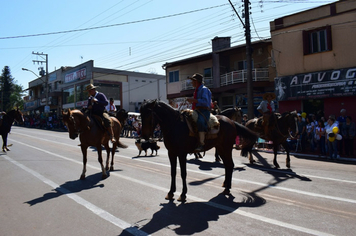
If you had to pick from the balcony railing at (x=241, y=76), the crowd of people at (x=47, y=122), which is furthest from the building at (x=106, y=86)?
the balcony railing at (x=241, y=76)

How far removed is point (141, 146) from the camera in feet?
41.9

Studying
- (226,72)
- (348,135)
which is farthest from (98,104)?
(226,72)

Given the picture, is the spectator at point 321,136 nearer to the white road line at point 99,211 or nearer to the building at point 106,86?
the white road line at point 99,211

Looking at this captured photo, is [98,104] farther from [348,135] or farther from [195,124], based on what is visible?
[348,135]

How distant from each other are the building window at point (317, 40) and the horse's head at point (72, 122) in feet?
52.0

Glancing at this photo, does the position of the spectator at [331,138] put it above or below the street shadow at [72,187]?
above

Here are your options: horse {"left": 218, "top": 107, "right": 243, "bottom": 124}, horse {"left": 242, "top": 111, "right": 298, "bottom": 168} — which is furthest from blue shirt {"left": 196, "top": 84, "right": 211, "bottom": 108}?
horse {"left": 218, "top": 107, "right": 243, "bottom": 124}

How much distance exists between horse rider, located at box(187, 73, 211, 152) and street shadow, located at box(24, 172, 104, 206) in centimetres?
315

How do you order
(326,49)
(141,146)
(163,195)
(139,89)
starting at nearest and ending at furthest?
(163,195), (141,146), (326,49), (139,89)

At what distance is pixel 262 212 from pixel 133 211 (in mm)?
2422

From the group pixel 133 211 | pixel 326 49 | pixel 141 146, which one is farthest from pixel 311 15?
pixel 133 211

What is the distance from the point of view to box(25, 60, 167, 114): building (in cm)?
4450

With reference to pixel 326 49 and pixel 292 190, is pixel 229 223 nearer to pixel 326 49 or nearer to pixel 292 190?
pixel 292 190

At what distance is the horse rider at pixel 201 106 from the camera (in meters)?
5.96
